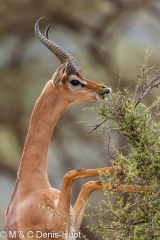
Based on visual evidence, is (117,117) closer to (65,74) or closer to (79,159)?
(65,74)

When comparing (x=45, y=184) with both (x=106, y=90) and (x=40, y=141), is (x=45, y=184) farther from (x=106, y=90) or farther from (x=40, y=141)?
(x=106, y=90)

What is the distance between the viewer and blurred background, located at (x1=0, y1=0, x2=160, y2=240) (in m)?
3.89

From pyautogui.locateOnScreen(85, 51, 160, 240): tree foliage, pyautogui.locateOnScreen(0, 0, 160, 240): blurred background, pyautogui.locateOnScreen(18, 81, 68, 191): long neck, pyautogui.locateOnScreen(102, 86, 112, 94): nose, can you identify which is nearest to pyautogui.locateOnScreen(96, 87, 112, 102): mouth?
pyautogui.locateOnScreen(102, 86, 112, 94): nose

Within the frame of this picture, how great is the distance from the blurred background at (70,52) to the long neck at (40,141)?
73.8 inches

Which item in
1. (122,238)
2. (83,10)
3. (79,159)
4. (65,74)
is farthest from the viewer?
(83,10)

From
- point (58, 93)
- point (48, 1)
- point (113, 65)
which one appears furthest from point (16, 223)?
point (48, 1)

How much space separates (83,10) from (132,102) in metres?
2.94

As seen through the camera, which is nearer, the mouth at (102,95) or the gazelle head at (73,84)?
the mouth at (102,95)

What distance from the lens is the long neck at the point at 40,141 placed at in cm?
183

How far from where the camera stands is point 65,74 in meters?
1.87

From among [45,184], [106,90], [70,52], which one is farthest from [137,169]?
[70,52]

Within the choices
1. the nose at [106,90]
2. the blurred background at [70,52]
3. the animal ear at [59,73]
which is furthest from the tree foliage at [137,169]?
the blurred background at [70,52]

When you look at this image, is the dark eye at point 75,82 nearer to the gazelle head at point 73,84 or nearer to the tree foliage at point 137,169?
the gazelle head at point 73,84

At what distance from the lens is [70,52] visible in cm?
405
